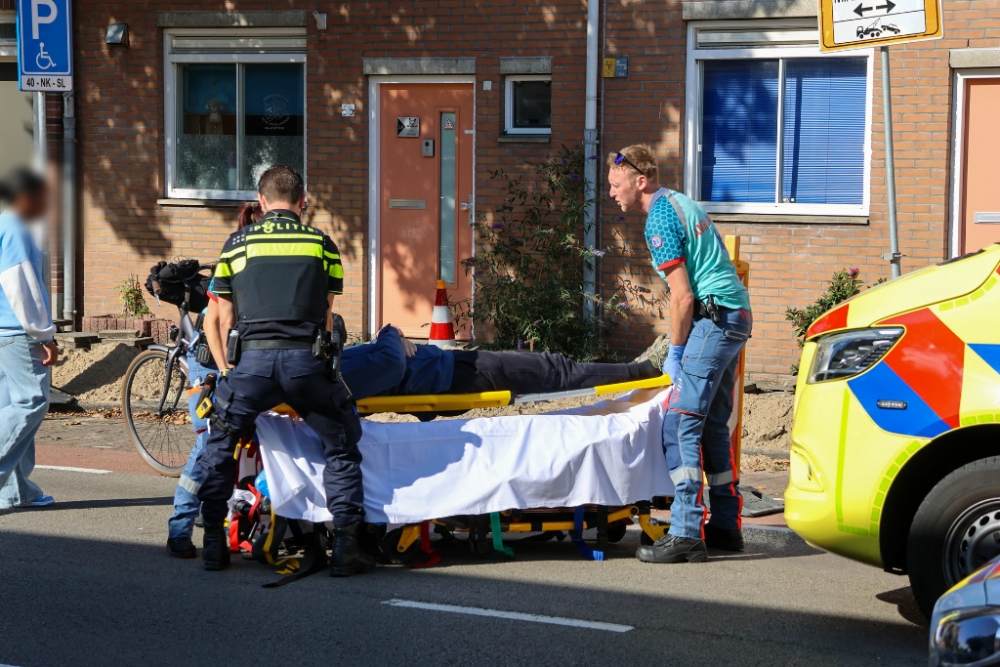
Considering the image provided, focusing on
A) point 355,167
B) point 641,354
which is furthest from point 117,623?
point 355,167

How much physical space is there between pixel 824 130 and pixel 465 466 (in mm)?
7060

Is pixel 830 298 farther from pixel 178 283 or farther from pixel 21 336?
pixel 21 336

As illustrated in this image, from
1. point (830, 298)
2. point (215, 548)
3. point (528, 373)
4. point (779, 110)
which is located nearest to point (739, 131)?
point (779, 110)

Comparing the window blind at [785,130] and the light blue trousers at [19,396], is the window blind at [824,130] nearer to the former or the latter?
the window blind at [785,130]

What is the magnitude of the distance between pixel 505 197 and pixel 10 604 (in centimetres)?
793

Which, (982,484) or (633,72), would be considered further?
(633,72)

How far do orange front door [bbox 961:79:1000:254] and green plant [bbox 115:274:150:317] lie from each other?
882cm

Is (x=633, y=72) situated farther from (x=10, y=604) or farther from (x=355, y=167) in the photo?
(x=10, y=604)

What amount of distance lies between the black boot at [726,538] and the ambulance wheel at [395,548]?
1641mm

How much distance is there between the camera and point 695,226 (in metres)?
6.66

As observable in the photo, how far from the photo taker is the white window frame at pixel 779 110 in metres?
12.0

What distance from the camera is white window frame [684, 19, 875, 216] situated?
12.0 meters

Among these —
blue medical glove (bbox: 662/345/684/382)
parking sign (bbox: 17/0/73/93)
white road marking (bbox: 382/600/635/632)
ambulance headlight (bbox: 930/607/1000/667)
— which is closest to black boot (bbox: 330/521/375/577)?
white road marking (bbox: 382/600/635/632)

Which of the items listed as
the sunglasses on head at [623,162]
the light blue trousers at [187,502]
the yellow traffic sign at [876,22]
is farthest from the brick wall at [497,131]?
the light blue trousers at [187,502]
